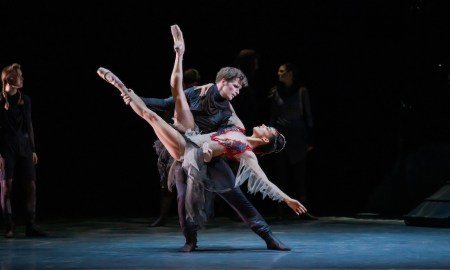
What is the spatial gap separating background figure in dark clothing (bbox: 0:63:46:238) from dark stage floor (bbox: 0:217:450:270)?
0.26 meters

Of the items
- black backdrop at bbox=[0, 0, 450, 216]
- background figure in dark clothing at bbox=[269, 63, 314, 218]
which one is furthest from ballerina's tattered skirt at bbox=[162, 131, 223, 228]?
black backdrop at bbox=[0, 0, 450, 216]

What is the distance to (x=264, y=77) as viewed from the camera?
1167cm

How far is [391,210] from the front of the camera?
11055mm

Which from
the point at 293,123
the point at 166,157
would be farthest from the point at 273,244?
the point at 293,123

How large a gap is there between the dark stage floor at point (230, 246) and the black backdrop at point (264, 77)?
1394 mm

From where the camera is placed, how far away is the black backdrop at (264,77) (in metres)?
10.8

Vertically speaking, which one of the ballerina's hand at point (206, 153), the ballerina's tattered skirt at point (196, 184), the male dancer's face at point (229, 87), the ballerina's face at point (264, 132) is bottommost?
the ballerina's tattered skirt at point (196, 184)

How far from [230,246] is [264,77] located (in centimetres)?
441

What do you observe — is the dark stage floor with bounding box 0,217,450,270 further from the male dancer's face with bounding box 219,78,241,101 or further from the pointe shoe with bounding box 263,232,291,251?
the male dancer's face with bounding box 219,78,241,101

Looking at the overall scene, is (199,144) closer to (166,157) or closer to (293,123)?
(166,157)

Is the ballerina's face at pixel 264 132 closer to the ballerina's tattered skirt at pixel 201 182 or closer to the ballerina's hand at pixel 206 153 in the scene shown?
the ballerina's tattered skirt at pixel 201 182

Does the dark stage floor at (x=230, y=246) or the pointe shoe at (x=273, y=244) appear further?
the pointe shoe at (x=273, y=244)

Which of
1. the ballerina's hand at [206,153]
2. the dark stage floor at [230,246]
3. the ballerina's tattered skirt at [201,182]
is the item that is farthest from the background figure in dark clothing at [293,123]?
the ballerina's hand at [206,153]

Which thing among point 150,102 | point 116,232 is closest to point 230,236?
point 116,232
